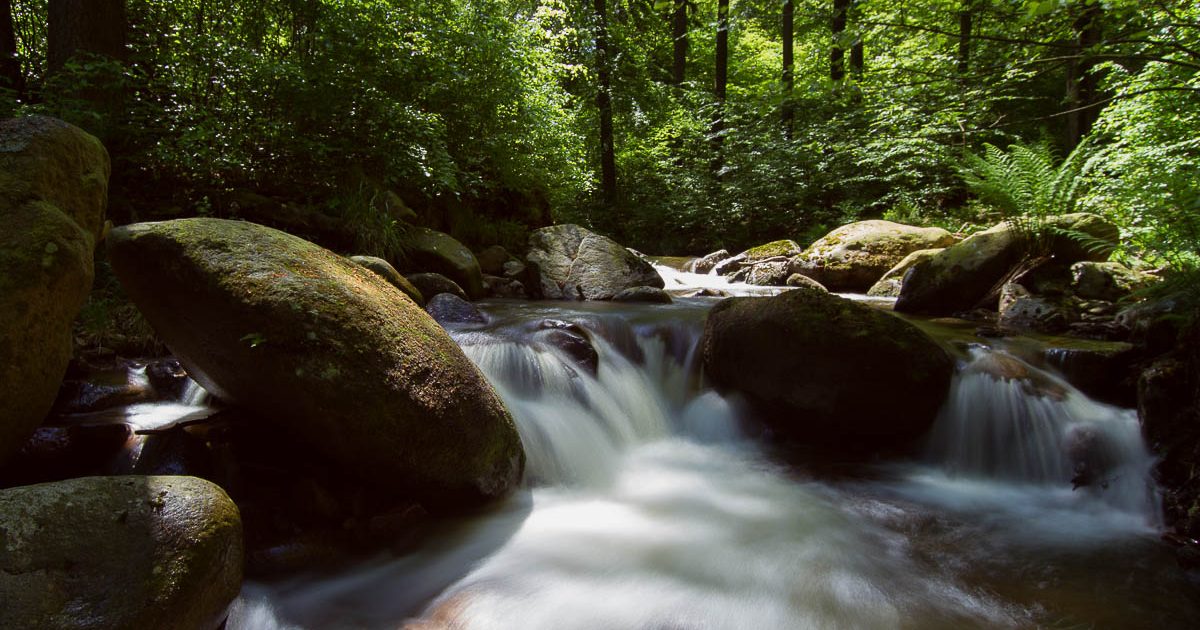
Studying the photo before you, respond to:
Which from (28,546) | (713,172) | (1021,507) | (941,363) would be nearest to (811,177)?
(713,172)

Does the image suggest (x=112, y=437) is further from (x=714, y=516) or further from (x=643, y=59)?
(x=643, y=59)

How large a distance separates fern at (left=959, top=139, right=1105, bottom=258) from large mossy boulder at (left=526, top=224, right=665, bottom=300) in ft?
16.6

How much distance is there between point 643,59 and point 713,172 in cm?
364

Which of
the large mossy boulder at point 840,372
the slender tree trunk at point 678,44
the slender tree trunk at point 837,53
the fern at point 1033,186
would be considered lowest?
the large mossy boulder at point 840,372

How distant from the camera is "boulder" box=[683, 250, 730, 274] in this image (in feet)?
47.1

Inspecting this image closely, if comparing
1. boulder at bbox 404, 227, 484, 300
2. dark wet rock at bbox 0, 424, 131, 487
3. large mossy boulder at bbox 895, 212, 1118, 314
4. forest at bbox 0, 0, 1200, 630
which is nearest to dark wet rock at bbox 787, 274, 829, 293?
forest at bbox 0, 0, 1200, 630

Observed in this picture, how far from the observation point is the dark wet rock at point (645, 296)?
912 centimetres

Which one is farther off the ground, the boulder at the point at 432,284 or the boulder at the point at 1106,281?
the boulder at the point at 432,284

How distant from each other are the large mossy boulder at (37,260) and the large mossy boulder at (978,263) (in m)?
8.70

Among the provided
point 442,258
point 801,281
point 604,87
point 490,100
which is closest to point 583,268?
point 442,258

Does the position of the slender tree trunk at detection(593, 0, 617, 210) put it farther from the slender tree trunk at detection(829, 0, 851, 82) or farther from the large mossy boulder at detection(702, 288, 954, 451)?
the large mossy boulder at detection(702, 288, 954, 451)

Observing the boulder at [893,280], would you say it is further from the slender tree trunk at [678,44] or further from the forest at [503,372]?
the slender tree trunk at [678,44]

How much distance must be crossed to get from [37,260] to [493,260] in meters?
7.80

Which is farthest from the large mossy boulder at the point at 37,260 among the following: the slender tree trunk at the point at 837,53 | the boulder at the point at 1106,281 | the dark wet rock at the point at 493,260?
the boulder at the point at 1106,281
